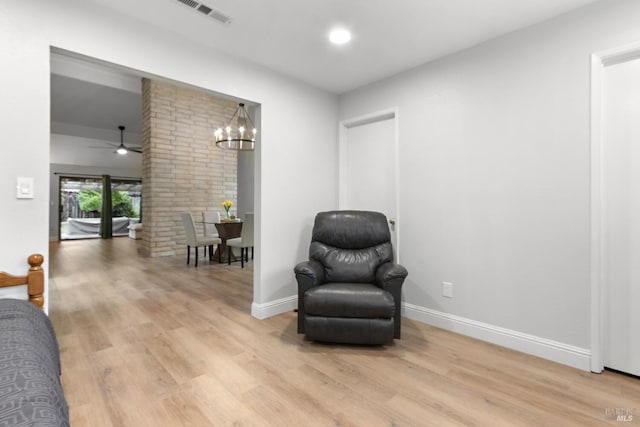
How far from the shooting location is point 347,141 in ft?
12.3

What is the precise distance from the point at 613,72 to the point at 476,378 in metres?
2.27

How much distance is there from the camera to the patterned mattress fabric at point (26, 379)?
0.76 m

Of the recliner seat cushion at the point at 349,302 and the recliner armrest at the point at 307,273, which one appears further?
the recliner armrest at the point at 307,273

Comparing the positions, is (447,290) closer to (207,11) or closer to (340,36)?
(340,36)

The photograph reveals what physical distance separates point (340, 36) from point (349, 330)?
7.85 ft

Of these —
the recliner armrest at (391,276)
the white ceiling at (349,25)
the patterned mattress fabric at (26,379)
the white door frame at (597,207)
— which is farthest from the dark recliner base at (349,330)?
the white ceiling at (349,25)

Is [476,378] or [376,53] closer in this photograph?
[476,378]

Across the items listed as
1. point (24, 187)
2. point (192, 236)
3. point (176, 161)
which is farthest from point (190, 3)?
point (176, 161)

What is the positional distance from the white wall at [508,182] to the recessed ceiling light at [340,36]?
0.87 metres

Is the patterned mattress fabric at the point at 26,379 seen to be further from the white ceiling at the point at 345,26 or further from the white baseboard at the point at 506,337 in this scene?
the white baseboard at the point at 506,337

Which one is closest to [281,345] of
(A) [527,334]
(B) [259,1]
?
(A) [527,334]

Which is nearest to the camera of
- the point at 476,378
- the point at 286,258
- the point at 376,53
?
the point at 476,378

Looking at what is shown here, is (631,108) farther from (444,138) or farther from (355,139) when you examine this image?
(355,139)

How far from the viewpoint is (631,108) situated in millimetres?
1988
